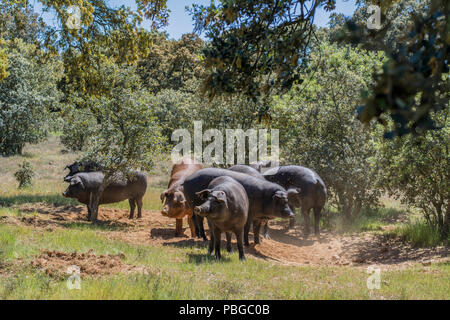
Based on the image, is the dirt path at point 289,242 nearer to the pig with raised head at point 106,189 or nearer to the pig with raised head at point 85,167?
the pig with raised head at point 106,189

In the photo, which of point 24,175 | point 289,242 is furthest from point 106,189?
point 24,175

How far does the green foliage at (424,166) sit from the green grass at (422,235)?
0.26m

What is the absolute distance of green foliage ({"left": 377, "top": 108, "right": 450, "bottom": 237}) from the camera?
11.6 meters

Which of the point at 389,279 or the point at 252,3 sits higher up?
the point at 252,3

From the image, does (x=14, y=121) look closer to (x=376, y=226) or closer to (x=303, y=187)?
(x=303, y=187)

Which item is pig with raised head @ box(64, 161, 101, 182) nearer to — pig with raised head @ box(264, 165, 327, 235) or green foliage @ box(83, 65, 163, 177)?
green foliage @ box(83, 65, 163, 177)

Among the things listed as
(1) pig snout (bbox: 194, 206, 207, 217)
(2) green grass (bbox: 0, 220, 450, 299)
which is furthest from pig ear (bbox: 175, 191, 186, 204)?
(1) pig snout (bbox: 194, 206, 207, 217)

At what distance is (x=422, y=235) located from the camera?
1277 cm

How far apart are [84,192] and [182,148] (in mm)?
11688

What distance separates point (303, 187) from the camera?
49.7 feet

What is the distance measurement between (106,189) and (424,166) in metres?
10.5

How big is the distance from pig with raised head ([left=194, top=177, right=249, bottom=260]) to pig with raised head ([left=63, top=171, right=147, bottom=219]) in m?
5.73

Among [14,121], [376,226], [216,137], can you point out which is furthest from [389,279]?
[14,121]

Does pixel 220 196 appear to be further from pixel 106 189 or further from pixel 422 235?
pixel 106 189
